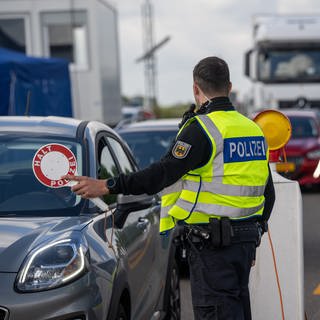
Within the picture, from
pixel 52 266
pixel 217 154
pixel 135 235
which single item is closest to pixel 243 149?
pixel 217 154

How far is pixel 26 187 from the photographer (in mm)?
5324

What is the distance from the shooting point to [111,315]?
456 centimetres

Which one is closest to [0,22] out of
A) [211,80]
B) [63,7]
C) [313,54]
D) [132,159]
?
[63,7]

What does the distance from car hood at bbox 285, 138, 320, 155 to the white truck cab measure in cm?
675

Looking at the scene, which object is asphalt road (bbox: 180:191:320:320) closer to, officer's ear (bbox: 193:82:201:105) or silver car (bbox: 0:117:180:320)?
silver car (bbox: 0:117:180:320)

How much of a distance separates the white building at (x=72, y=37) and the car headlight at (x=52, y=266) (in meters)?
13.4

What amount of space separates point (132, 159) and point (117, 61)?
15.9 m

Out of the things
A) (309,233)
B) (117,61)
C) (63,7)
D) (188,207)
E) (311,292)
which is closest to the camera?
(188,207)

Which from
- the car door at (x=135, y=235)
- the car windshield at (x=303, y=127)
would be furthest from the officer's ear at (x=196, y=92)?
the car windshield at (x=303, y=127)

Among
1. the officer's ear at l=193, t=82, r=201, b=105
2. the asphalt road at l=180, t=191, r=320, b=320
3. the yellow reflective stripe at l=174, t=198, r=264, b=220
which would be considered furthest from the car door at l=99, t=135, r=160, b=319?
the asphalt road at l=180, t=191, r=320, b=320

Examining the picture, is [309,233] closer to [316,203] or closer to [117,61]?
[316,203]

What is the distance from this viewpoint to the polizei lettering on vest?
441 cm

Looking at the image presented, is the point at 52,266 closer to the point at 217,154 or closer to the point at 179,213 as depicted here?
the point at 179,213

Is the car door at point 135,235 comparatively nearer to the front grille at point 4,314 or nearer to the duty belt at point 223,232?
the duty belt at point 223,232
